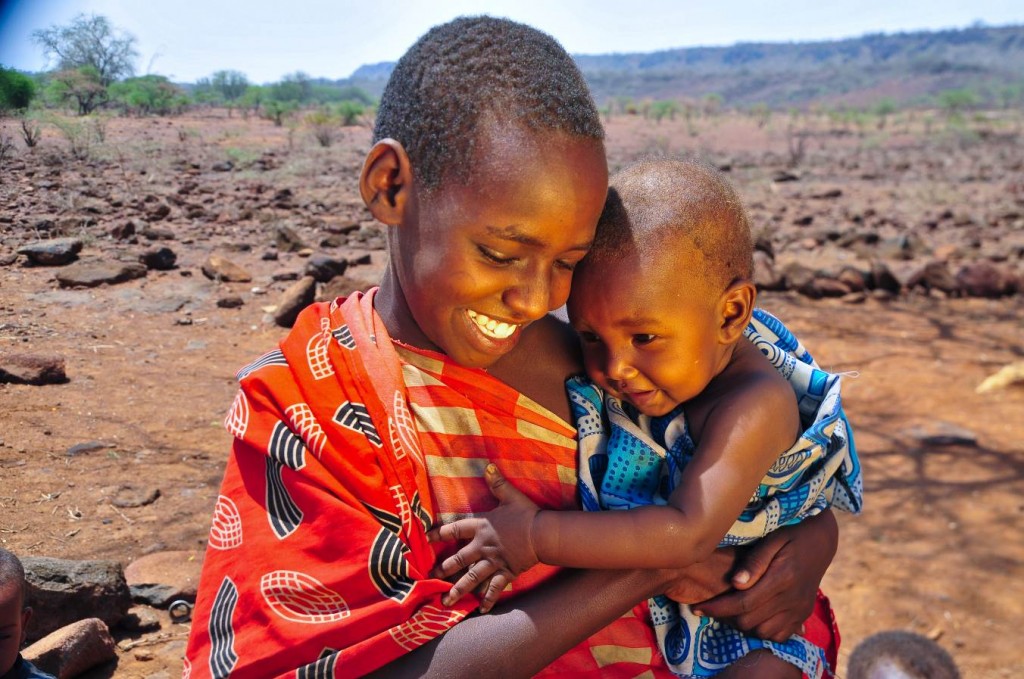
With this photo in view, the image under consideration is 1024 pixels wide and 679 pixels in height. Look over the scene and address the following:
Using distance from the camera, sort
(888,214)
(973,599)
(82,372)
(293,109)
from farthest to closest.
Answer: (888,214)
(293,109)
(973,599)
(82,372)

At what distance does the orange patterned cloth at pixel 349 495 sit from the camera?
4.69 feet

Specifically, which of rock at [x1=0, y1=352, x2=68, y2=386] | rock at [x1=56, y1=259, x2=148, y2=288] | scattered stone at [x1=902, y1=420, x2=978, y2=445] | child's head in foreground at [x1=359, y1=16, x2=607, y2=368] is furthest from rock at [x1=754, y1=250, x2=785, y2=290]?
child's head in foreground at [x1=359, y1=16, x2=607, y2=368]

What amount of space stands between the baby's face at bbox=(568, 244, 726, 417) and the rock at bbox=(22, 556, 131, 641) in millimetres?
1529

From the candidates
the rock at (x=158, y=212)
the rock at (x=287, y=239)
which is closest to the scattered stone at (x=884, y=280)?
the rock at (x=287, y=239)

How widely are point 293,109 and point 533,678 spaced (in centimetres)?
421

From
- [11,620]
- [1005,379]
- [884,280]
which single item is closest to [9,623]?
[11,620]

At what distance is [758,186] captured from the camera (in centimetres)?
1530

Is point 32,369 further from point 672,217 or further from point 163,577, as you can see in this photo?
point 672,217

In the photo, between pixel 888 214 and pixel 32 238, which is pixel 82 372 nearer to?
pixel 32 238

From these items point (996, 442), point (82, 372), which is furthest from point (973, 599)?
point (82, 372)

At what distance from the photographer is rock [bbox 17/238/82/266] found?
2.28 meters

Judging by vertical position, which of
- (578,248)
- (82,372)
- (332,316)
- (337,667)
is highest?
(578,248)

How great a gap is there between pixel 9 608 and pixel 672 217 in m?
1.54

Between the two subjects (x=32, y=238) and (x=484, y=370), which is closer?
(x=484, y=370)
